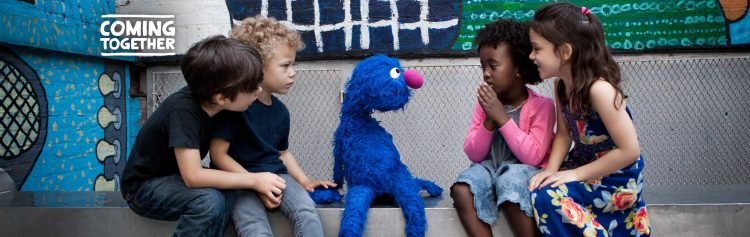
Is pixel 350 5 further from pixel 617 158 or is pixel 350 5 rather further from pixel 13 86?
pixel 617 158

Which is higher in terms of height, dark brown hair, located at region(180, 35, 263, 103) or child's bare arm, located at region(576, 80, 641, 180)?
dark brown hair, located at region(180, 35, 263, 103)

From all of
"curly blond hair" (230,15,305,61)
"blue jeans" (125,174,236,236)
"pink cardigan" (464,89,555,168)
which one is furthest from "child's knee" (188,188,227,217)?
"pink cardigan" (464,89,555,168)

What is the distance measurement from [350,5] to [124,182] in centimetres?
257

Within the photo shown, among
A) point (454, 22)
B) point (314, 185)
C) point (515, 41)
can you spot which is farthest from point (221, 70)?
point (454, 22)

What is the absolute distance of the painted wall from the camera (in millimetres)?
2914

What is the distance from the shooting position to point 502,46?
181 centimetres

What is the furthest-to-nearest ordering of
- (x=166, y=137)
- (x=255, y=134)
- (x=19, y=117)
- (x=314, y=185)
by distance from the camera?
1. (x=19, y=117)
2. (x=314, y=185)
3. (x=255, y=134)
4. (x=166, y=137)

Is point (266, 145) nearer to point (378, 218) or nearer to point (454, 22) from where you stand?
point (378, 218)

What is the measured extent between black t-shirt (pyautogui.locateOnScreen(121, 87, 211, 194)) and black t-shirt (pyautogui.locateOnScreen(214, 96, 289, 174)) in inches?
2.7

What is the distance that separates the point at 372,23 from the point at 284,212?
2.45 meters

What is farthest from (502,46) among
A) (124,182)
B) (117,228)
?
(117,228)

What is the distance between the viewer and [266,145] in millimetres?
1804

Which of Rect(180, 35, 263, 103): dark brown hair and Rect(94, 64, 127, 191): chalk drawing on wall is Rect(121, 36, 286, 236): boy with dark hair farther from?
Rect(94, 64, 127, 191): chalk drawing on wall

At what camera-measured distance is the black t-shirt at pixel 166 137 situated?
1566mm
